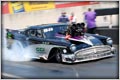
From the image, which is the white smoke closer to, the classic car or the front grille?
the classic car

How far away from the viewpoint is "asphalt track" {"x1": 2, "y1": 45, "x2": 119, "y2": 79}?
32.1ft

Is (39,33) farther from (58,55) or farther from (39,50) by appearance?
(58,55)

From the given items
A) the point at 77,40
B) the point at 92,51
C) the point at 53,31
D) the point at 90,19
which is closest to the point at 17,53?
the point at 53,31

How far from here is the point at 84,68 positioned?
35.2ft

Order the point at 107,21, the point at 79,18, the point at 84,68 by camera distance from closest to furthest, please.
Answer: the point at 84,68, the point at 107,21, the point at 79,18

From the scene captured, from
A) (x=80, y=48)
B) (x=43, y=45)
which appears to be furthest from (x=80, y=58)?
(x=43, y=45)

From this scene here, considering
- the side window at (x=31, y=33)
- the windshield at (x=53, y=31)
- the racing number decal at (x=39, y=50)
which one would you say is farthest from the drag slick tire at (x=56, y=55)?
the side window at (x=31, y=33)

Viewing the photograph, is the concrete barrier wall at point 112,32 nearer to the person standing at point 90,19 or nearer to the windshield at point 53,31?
the person standing at point 90,19

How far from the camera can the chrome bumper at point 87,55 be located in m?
11.1

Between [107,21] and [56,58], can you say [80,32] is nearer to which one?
[56,58]

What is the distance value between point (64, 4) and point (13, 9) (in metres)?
2.48

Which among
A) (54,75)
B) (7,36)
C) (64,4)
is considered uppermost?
(64,4)

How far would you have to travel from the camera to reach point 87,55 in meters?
11.3

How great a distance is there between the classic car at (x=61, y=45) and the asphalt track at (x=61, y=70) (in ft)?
0.65
